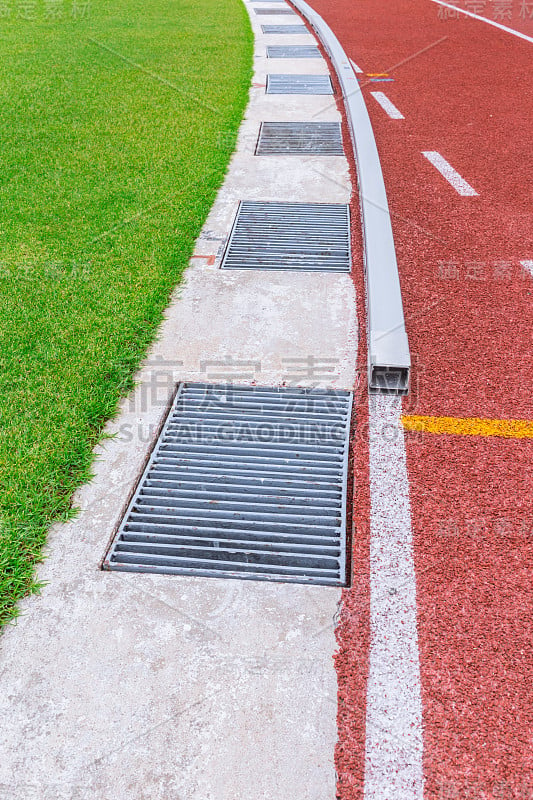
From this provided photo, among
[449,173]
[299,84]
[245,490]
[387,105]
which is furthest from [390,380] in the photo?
[299,84]

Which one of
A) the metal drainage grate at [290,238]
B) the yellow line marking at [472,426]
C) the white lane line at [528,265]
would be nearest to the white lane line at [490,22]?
the metal drainage grate at [290,238]

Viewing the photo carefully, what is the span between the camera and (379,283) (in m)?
4.75

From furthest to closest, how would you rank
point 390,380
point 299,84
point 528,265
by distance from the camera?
1. point 299,84
2. point 528,265
3. point 390,380

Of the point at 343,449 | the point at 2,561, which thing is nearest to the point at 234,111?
the point at 343,449

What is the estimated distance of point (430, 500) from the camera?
3.35 m

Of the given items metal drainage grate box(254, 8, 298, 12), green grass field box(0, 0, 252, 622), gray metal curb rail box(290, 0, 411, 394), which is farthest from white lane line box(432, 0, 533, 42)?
gray metal curb rail box(290, 0, 411, 394)

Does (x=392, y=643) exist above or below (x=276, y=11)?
below

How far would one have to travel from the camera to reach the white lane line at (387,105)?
9.52 metres

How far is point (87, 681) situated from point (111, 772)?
0.38m

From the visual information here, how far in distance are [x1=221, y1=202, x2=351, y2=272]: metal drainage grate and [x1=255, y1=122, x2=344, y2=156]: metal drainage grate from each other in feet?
5.61

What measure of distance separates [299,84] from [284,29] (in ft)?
18.7

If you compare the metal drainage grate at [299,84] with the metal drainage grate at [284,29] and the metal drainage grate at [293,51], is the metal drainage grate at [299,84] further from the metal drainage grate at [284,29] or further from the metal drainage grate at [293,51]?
the metal drainage grate at [284,29]

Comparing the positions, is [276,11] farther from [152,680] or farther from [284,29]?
[152,680]

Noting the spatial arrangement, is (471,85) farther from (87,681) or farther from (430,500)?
(87,681)
